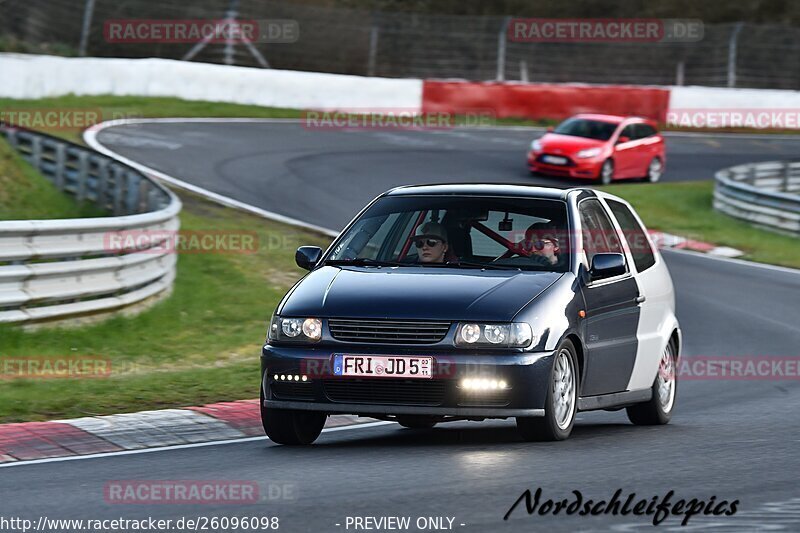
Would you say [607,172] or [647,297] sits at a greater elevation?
[647,297]

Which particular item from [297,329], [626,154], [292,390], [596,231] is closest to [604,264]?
[596,231]

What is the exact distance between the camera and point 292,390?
8.22 metres

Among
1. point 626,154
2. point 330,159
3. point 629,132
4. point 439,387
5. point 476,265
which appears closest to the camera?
point 439,387

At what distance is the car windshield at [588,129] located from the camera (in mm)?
30508

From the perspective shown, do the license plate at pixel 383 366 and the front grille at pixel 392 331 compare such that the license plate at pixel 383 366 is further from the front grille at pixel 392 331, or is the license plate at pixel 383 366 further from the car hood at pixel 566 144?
the car hood at pixel 566 144

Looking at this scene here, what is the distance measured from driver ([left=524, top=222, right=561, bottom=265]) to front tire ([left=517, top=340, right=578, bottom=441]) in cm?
69

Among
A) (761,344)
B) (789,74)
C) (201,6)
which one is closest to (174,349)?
(761,344)

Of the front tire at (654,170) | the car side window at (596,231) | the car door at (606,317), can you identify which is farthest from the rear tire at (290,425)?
the front tire at (654,170)

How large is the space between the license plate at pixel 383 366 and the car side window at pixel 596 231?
169cm

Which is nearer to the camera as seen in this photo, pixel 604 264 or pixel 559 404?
pixel 559 404

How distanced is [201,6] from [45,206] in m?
21.0

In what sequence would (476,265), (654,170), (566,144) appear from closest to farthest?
(476,265) < (566,144) < (654,170)

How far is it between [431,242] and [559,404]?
1348 mm

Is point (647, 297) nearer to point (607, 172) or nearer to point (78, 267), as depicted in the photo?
point (78, 267)
